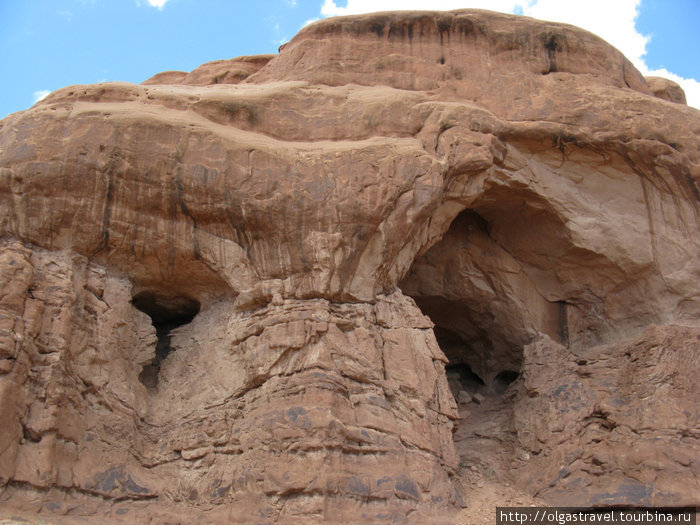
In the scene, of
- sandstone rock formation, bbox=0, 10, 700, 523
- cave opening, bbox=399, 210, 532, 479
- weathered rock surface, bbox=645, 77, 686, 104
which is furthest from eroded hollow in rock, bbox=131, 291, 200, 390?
weathered rock surface, bbox=645, 77, 686, 104

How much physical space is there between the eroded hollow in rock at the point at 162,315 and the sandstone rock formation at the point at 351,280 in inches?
1.6

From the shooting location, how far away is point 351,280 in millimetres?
9500

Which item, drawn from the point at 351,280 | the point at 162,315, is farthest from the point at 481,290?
the point at 162,315

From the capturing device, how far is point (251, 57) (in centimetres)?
1315

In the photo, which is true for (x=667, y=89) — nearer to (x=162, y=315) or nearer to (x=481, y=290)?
(x=481, y=290)

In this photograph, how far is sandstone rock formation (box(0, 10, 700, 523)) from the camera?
827 centimetres

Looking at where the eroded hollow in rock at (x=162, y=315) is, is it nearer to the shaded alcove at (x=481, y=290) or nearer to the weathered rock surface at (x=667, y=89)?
the shaded alcove at (x=481, y=290)

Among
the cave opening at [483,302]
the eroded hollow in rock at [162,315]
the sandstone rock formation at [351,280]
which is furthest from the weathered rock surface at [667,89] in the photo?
the eroded hollow in rock at [162,315]

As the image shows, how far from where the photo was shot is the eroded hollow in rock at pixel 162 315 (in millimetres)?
9883

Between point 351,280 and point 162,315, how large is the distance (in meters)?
3.00

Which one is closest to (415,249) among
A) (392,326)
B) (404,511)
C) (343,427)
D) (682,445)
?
(392,326)

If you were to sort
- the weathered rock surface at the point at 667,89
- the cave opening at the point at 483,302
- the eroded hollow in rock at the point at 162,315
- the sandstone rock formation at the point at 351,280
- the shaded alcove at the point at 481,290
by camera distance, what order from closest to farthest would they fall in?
the sandstone rock formation at the point at 351,280 → the eroded hollow in rock at the point at 162,315 → the cave opening at the point at 483,302 → the shaded alcove at the point at 481,290 → the weathered rock surface at the point at 667,89

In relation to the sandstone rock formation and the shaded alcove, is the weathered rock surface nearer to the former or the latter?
the sandstone rock formation

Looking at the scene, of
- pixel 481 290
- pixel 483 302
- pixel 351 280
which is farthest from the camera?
pixel 483 302
